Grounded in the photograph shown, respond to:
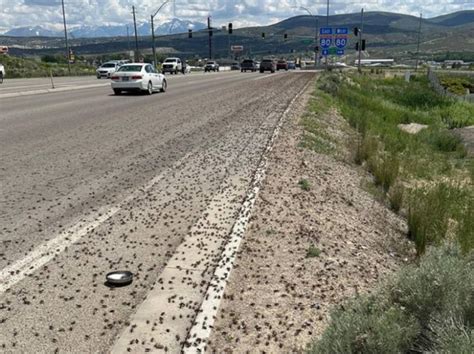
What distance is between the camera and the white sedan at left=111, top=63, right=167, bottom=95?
87.4 feet

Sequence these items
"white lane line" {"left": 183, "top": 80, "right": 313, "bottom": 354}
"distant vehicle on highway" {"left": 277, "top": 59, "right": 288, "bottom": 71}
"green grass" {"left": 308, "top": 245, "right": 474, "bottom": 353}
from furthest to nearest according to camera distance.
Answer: "distant vehicle on highway" {"left": 277, "top": 59, "right": 288, "bottom": 71}
"white lane line" {"left": 183, "top": 80, "right": 313, "bottom": 354}
"green grass" {"left": 308, "top": 245, "right": 474, "bottom": 353}

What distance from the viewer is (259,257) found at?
5.01 meters

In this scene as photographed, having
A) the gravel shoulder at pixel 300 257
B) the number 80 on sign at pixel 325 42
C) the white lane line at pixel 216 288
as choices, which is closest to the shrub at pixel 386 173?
the gravel shoulder at pixel 300 257

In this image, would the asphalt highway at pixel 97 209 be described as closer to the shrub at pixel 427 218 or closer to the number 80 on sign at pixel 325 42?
the shrub at pixel 427 218

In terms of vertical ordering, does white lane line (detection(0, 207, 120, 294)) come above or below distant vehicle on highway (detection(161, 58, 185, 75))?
above

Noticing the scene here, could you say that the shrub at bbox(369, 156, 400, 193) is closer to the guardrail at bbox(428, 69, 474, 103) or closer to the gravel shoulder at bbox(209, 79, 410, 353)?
the gravel shoulder at bbox(209, 79, 410, 353)

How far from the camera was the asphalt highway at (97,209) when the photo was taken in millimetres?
3889

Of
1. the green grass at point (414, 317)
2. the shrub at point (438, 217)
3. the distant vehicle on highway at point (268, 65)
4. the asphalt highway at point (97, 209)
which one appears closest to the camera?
the green grass at point (414, 317)

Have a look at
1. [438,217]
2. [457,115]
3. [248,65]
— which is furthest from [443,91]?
[248,65]

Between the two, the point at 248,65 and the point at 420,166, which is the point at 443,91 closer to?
the point at 420,166

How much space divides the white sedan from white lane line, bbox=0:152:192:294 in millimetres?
20385

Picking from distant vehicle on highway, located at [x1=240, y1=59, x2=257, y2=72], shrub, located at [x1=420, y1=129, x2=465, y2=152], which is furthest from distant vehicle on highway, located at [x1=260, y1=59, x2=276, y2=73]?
shrub, located at [x1=420, y1=129, x2=465, y2=152]

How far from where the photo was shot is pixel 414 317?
2951 millimetres

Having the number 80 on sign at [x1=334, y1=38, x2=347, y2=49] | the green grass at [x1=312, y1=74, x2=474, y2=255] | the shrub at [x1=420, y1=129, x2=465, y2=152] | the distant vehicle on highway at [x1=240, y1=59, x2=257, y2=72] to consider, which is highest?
the number 80 on sign at [x1=334, y1=38, x2=347, y2=49]
